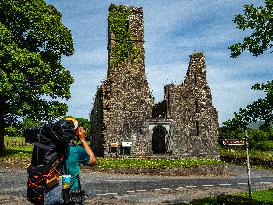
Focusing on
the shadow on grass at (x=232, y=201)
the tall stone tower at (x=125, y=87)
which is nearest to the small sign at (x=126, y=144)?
the tall stone tower at (x=125, y=87)

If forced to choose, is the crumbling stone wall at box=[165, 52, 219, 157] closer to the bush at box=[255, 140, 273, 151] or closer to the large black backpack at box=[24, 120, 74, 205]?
the bush at box=[255, 140, 273, 151]

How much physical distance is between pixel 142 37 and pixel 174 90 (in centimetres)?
718

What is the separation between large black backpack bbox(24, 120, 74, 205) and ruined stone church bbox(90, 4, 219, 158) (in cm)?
2859

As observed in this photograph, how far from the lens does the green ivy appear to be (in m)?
36.5

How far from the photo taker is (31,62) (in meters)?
25.8

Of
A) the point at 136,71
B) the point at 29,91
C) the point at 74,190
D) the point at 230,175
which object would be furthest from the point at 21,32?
the point at 74,190

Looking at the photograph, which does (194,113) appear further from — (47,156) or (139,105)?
(47,156)

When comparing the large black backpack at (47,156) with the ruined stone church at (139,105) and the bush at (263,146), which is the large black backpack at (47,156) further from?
the bush at (263,146)

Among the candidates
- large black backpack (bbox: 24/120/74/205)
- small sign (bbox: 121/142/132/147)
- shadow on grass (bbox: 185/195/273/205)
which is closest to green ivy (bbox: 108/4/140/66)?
small sign (bbox: 121/142/132/147)

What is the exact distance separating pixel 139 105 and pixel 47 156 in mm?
30752

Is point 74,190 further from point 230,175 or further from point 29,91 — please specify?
point 230,175

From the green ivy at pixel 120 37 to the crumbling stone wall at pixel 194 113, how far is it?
6.40 metres

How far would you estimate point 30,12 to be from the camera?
26.1 m

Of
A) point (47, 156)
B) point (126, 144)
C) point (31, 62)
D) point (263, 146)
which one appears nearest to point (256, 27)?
point (47, 156)
